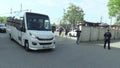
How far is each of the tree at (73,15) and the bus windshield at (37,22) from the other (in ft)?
196

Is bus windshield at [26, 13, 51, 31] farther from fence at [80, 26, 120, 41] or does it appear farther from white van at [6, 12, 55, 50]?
fence at [80, 26, 120, 41]

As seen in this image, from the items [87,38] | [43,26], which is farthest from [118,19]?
[43,26]

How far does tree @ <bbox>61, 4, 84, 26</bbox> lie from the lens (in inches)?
2944

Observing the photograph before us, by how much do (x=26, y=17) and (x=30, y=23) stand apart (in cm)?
52

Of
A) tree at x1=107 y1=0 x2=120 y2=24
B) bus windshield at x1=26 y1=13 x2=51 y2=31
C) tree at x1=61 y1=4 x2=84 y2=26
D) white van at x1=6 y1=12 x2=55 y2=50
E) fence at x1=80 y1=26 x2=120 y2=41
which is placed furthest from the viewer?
tree at x1=61 y1=4 x2=84 y2=26

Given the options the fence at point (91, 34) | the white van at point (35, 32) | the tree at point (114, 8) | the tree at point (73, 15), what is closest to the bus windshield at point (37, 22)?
the white van at point (35, 32)

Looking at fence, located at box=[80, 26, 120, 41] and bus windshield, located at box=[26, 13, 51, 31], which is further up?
bus windshield, located at box=[26, 13, 51, 31]

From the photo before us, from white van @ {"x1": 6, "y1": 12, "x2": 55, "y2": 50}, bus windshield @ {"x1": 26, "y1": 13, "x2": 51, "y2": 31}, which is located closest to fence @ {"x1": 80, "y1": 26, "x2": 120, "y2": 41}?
bus windshield @ {"x1": 26, "y1": 13, "x2": 51, "y2": 31}

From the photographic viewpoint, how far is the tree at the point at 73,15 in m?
74.8

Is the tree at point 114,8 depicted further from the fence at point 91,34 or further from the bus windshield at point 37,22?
the bus windshield at point 37,22

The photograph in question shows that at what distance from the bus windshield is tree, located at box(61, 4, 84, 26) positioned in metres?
59.6

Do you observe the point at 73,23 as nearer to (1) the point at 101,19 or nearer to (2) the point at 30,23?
(1) the point at 101,19

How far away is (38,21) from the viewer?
567 inches

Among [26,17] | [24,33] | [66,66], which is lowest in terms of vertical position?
[66,66]
